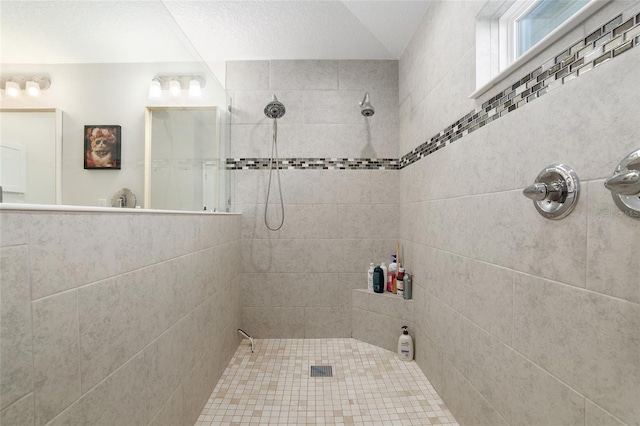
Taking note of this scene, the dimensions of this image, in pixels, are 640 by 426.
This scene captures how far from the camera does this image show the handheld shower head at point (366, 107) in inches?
85.0

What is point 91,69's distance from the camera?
3.51 ft

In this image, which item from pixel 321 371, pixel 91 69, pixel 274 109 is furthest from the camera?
pixel 274 109

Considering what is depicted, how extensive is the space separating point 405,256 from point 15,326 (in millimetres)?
2048

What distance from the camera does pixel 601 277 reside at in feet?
2.28

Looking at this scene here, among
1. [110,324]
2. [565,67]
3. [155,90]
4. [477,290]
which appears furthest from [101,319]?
[565,67]

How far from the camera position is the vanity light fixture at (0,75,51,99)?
77 centimetres

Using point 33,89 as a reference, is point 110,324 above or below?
below

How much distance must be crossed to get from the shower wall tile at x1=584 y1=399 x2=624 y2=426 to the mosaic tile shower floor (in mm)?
847

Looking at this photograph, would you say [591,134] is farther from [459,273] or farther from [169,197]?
[169,197]

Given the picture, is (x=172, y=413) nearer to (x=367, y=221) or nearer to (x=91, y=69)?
(x=91, y=69)

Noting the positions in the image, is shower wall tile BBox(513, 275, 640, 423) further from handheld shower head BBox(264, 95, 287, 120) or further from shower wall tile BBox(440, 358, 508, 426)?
handheld shower head BBox(264, 95, 287, 120)

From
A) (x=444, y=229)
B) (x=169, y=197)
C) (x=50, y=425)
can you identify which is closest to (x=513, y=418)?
(x=444, y=229)

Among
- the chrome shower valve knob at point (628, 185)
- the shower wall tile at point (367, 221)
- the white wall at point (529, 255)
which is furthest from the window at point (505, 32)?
the shower wall tile at point (367, 221)

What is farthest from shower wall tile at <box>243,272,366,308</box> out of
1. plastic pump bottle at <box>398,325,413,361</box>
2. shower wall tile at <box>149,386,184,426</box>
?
shower wall tile at <box>149,386,184,426</box>
